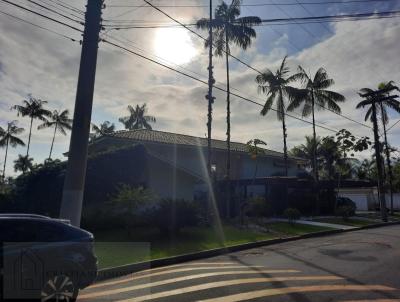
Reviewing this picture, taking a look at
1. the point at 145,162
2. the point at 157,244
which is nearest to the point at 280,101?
the point at 145,162

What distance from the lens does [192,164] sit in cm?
2638

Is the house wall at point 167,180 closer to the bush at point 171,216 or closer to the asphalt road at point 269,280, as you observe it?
the bush at point 171,216

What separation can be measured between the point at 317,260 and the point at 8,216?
8230mm

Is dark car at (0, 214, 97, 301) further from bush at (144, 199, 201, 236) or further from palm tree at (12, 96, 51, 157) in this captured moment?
palm tree at (12, 96, 51, 157)

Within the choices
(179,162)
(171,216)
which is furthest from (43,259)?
(179,162)

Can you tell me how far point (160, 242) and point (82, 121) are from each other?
5.61m

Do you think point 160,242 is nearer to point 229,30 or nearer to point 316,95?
point 229,30

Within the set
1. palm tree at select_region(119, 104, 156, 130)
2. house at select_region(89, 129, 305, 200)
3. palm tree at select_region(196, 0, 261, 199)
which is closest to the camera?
house at select_region(89, 129, 305, 200)

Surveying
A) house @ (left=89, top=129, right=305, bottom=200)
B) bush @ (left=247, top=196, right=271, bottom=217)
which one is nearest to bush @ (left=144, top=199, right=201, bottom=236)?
house @ (left=89, top=129, right=305, bottom=200)

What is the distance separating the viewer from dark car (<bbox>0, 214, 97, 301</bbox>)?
18.6 feet

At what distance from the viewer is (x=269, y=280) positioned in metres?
8.09

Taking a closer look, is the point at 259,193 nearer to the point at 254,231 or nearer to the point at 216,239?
the point at 254,231

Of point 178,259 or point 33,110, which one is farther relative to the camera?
point 33,110

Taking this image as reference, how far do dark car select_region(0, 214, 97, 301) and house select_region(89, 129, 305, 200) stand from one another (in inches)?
486
